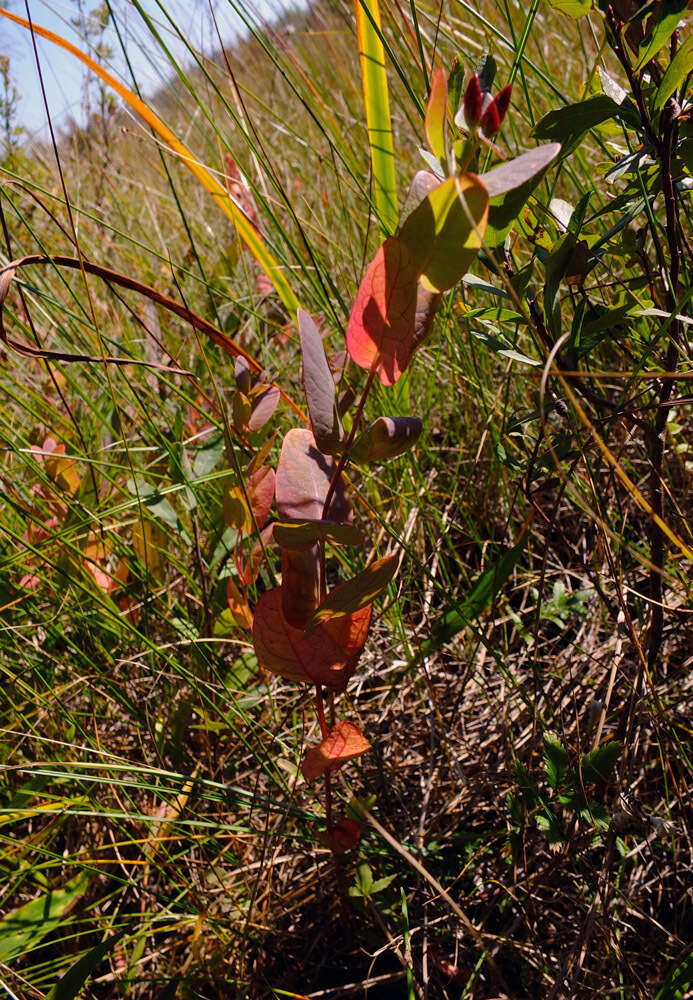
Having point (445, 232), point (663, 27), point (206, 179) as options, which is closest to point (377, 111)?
point (206, 179)

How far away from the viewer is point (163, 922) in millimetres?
860

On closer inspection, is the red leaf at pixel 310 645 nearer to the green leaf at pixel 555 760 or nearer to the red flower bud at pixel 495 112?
the green leaf at pixel 555 760

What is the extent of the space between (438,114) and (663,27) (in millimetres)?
231

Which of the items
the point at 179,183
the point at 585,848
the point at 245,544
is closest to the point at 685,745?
the point at 585,848

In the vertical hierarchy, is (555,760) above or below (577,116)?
below

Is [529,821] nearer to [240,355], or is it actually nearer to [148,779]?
[148,779]

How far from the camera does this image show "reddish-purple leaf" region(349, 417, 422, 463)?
50cm

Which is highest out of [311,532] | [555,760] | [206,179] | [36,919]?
[206,179]

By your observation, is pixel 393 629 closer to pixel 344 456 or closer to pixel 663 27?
pixel 344 456

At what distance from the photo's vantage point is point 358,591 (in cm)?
54

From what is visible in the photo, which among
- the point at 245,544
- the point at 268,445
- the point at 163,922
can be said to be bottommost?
the point at 163,922

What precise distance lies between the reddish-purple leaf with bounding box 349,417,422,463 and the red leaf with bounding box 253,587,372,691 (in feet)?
0.50

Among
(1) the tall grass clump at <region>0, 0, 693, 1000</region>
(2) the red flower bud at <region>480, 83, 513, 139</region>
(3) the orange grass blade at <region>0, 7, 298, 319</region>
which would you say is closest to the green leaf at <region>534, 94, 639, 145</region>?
(1) the tall grass clump at <region>0, 0, 693, 1000</region>

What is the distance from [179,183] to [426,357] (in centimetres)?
144
